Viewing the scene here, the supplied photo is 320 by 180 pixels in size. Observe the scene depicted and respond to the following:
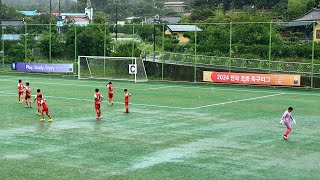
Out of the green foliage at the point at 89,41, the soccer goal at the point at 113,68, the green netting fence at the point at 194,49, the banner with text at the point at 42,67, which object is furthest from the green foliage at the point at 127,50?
the banner with text at the point at 42,67

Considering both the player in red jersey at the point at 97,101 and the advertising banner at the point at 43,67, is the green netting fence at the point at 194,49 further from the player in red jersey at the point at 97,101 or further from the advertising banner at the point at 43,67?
the player in red jersey at the point at 97,101

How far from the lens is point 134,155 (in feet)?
50.6

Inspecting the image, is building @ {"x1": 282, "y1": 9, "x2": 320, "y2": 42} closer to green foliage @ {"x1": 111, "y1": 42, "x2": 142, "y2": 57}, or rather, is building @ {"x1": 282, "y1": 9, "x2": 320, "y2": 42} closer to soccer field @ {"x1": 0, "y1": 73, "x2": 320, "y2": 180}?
soccer field @ {"x1": 0, "y1": 73, "x2": 320, "y2": 180}

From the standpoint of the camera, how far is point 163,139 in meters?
17.9

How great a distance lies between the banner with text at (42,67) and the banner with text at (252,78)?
1377cm

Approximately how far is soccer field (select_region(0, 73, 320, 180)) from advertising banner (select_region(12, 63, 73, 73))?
1519cm

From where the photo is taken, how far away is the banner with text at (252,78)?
116 ft

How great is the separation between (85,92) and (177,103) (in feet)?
25.6

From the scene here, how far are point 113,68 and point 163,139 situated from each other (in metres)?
25.5

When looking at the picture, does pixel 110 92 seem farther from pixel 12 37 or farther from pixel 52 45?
pixel 12 37

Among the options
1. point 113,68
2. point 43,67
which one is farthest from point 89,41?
point 113,68

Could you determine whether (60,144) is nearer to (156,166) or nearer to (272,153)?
(156,166)

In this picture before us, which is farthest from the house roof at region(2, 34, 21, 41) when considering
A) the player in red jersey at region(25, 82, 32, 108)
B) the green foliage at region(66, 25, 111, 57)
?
the player in red jersey at region(25, 82, 32, 108)

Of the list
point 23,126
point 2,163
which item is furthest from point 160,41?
point 2,163
